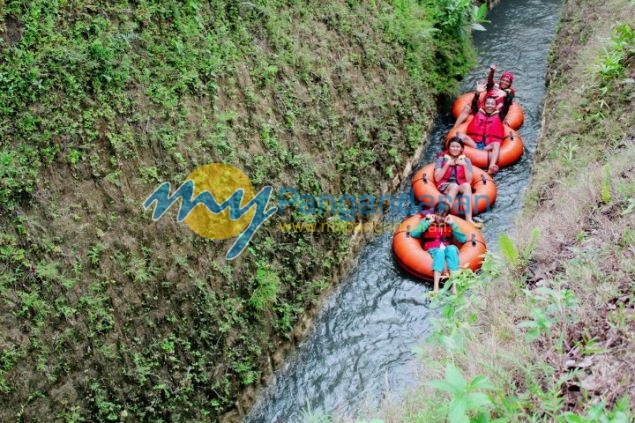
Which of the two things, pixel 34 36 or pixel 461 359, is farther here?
pixel 34 36

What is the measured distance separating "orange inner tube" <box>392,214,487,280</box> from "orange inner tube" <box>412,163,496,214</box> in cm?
48

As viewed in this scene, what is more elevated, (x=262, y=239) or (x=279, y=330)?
(x=262, y=239)

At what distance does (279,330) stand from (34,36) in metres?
3.76

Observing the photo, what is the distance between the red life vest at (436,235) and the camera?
6.45 meters

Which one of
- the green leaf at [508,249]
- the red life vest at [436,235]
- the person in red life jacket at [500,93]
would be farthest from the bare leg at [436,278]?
the person in red life jacket at [500,93]

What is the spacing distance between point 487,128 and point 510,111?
1.03 meters

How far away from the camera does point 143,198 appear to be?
4.82 metres

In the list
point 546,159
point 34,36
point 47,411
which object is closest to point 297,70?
point 34,36

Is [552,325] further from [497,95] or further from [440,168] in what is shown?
[497,95]

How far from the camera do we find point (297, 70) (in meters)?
6.72

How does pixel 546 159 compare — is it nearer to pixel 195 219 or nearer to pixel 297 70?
pixel 297 70

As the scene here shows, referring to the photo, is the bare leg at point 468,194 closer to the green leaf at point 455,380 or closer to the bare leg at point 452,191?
the bare leg at point 452,191

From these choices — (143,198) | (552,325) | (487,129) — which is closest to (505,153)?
(487,129)

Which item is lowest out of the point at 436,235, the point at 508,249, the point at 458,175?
the point at 436,235
